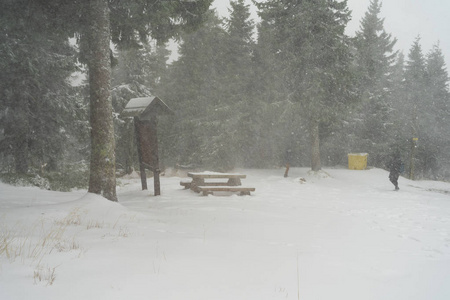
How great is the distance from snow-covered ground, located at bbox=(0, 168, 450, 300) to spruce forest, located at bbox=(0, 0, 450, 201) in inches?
89.3

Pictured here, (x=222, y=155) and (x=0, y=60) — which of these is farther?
(x=222, y=155)

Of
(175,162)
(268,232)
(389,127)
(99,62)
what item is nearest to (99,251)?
(268,232)

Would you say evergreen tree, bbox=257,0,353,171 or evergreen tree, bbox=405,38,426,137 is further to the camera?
evergreen tree, bbox=405,38,426,137

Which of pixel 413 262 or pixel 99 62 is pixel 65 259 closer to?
pixel 413 262

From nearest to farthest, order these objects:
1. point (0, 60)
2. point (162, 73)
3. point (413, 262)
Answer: point (413, 262), point (0, 60), point (162, 73)

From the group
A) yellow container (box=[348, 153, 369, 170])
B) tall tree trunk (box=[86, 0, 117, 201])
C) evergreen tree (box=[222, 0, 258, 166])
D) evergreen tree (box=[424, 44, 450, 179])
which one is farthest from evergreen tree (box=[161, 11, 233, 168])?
evergreen tree (box=[424, 44, 450, 179])

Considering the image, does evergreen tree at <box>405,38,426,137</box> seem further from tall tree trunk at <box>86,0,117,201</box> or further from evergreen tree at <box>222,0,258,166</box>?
tall tree trunk at <box>86,0,117,201</box>

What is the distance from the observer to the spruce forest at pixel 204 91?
7935 millimetres

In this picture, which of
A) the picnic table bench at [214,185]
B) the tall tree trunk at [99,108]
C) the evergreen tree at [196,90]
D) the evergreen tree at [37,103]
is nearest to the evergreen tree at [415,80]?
the evergreen tree at [196,90]

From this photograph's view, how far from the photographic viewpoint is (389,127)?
28.3m

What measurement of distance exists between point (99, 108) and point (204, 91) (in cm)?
Answer: 1878

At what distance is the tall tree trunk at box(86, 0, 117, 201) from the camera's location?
703cm

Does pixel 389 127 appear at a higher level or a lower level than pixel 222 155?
higher

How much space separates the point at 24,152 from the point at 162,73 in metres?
22.7
